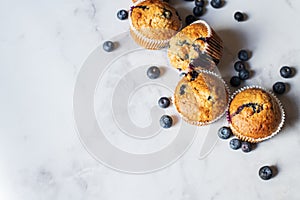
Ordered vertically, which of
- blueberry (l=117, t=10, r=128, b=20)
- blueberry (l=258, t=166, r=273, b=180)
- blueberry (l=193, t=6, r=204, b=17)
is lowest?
blueberry (l=258, t=166, r=273, b=180)

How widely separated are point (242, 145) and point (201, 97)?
0.26 meters

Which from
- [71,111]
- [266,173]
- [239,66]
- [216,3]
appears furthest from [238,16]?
[71,111]

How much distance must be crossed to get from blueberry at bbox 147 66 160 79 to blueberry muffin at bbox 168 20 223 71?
0.11 m

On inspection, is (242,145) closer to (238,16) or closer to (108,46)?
(238,16)

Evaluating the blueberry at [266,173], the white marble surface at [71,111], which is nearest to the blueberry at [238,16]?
the white marble surface at [71,111]

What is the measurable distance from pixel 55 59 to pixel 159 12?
19.7 inches

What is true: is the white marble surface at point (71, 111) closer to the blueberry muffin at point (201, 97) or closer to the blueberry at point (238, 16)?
the blueberry at point (238, 16)

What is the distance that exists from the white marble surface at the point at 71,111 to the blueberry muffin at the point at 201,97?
0.13 meters

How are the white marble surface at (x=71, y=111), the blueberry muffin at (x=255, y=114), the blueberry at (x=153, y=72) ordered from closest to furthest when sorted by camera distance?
the blueberry muffin at (x=255, y=114)
the white marble surface at (x=71, y=111)
the blueberry at (x=153, y=72)

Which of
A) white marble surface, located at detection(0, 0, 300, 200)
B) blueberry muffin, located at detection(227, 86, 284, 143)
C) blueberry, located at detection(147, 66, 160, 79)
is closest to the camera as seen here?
blueberry muffin, located at detection(227, 86, 284, 143)

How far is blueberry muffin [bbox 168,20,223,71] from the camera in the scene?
2.03 metres

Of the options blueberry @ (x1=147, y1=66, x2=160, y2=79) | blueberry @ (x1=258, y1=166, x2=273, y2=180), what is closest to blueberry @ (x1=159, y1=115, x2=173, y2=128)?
blueberry @ (x1=147, y1=66, x2=160, y2=79)

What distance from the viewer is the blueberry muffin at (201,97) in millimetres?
1970

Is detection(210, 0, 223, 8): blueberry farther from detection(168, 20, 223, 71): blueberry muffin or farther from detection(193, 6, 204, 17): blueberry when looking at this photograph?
detection(168, 20, 223, 71): blueberry muffin
